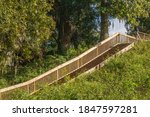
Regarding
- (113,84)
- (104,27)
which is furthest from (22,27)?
(104,27)

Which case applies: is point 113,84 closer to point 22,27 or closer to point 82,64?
point 82,64

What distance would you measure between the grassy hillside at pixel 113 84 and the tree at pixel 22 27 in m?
5.65

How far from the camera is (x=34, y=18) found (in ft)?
120

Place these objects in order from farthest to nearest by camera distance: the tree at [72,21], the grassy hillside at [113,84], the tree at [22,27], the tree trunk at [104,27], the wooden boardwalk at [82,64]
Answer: the tree at [72,21], the tree trunk at [104,27], the tree at [22,27], the wooden boardwalk at [82,64], the grassy hillside at [113,84]

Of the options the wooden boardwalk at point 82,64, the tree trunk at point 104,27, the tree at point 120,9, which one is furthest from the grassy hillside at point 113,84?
the tree trunk at point 104,27

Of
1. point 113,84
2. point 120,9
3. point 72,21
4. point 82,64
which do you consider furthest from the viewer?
point 72,21

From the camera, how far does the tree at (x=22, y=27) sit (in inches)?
1325

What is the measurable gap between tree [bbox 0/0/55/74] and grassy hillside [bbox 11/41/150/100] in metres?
5.65

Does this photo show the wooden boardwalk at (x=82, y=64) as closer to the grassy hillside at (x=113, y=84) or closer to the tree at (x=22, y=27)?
the grassy hillside at (x=113, y=84)

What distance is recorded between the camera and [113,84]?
2983 cm

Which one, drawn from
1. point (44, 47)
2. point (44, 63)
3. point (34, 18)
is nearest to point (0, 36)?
point (34, 18)

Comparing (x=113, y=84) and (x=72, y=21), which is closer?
(x=113, y=84)

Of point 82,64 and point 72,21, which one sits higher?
point 72,21

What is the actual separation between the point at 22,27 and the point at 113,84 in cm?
837
